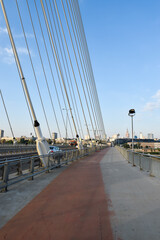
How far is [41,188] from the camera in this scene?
631cm

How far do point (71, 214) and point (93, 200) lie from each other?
115cm

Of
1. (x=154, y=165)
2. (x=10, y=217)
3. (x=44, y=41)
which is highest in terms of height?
(x=44, y=41)

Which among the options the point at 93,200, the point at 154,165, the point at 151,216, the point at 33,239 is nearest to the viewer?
the point at 33,239

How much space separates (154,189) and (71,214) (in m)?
3.52

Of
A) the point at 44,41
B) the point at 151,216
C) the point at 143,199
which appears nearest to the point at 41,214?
the point at 151,216

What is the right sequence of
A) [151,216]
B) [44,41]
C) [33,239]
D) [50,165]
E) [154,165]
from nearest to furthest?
[33,239], [151,216], [154,165], [50,165], [44,41]

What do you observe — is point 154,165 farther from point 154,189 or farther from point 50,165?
point 50,165

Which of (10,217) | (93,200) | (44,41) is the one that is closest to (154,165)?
(93,200)

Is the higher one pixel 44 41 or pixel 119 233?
pixel 44 41

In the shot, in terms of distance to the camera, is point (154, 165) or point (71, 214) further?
point (154, 165)

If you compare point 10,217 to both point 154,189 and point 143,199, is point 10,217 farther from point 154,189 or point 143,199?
point 154,189

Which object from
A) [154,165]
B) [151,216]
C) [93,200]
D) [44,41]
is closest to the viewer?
[151,216]

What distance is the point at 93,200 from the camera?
4.96 meters

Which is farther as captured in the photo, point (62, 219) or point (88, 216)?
point (88, 216)
